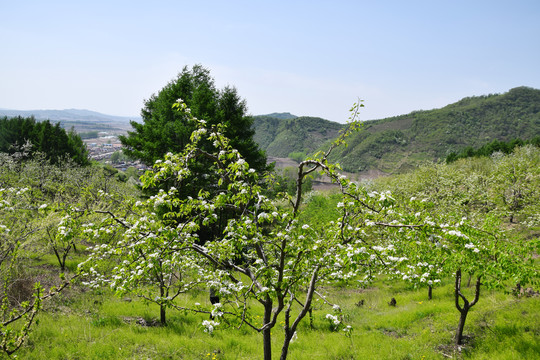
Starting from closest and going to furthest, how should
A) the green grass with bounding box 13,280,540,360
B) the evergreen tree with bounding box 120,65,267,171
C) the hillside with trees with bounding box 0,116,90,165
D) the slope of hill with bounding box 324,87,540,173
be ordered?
1. the green grass with bounding box 13,280,540,360
2. the evergreen tree with bounding box 120,65,267,171
3. the hillside with trees with bounding box 0,116,90,165
4. the slope of hill with bounding box 324,87,540,173

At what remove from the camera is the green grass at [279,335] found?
8852 millimetres

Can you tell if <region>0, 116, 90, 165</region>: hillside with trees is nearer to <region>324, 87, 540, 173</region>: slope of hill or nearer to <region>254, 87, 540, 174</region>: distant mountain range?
<region>254, 87, 540, 174</region>: distant mountain range

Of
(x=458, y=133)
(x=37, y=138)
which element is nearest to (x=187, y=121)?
(x=37, y=138)

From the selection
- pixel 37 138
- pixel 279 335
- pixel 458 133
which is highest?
pixel 458 133

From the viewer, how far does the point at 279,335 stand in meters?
11.5

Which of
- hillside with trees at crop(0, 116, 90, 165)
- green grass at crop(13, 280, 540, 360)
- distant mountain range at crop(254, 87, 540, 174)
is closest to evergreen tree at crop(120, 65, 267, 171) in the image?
green grass at crop(13, 280, 540, 360)

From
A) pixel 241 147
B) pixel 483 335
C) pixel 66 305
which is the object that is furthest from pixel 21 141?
pixel 483 335

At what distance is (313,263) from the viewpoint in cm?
565

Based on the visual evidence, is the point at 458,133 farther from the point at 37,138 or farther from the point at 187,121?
the point at 37,138

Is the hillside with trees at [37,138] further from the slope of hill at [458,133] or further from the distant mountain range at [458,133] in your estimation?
the slope of hill at [458,133]

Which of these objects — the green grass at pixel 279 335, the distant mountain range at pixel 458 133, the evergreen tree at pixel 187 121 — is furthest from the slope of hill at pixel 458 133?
the green grass at pixel 279 335

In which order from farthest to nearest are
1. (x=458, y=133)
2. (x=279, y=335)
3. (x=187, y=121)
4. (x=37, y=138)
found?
(x=458, y=133) < (x=37, y=138) < (x=187, y=121) < (x=279, y=335)

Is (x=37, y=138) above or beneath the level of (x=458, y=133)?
beneath

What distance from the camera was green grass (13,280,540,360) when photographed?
8.85 m
